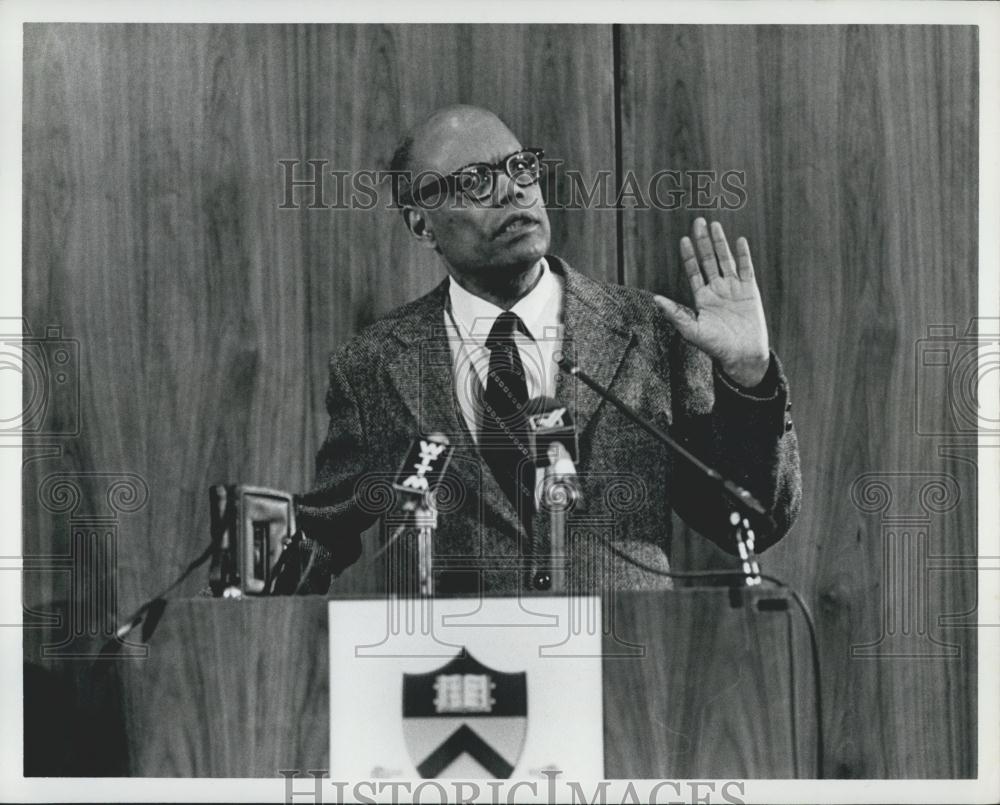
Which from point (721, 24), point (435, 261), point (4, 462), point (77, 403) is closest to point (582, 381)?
point (435, 261)

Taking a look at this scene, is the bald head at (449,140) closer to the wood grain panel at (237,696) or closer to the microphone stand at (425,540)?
the microphone stand at (425,540)

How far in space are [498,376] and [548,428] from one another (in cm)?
16

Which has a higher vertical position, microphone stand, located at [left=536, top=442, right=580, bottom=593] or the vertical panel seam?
the vertical panel seam

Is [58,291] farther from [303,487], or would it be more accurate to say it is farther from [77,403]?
[303,487]

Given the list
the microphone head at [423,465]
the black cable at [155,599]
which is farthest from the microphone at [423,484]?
the black cable at [155,599]

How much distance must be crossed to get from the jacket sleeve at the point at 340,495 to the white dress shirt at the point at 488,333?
0.24 meters

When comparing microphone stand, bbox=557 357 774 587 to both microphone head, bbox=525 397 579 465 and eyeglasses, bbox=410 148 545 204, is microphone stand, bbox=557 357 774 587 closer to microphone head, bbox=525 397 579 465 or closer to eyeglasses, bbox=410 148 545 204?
microphone head, bbox=525 397 579 465

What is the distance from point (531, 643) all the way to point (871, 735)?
2.47 feet

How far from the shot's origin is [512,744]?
8.37 feet

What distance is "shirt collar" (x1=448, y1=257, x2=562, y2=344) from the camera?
266 cm

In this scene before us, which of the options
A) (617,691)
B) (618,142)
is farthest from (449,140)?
(617,691)

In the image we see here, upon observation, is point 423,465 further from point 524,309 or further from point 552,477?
point 524,309

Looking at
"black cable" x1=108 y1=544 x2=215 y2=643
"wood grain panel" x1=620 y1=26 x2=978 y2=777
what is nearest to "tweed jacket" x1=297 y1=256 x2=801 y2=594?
"wood grain panel" x1=620 y1=26 x2=978 y2=777

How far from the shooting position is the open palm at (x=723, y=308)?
262 cm
